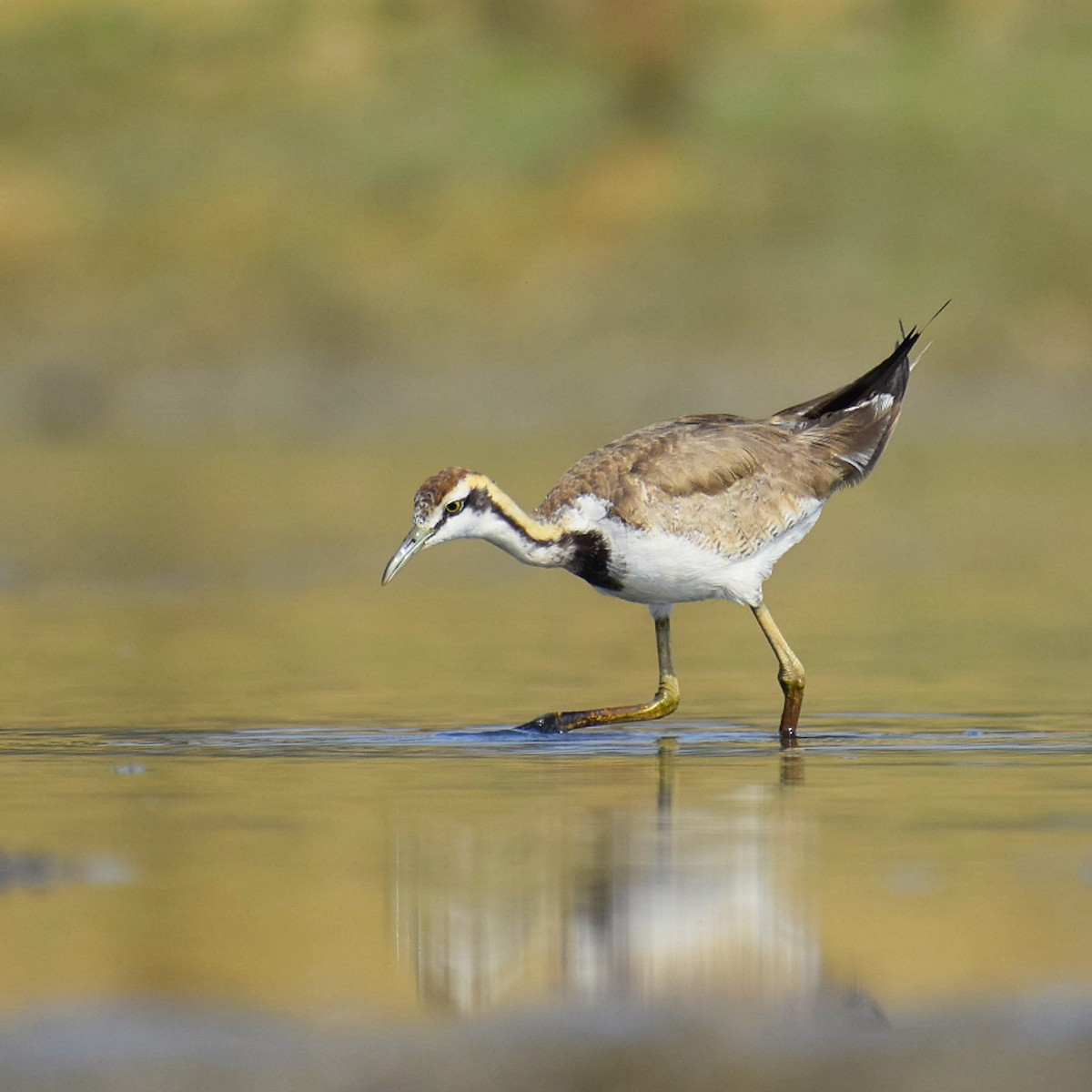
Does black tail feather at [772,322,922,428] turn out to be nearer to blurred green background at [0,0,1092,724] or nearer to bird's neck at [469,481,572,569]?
bird's neck at [469,481,572,569]

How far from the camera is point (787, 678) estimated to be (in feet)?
38.4

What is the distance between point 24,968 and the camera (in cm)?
700

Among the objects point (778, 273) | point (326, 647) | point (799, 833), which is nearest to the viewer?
point (799, 833)

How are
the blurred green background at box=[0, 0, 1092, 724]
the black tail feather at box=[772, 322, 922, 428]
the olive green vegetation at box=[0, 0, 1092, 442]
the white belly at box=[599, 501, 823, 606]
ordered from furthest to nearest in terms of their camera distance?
the olive green vegetation at box=[0, 0, 1092, 442] → the blurred green background at box=[0, 0, 1092, 724] → the black tail feather at box=[772, 322, 922, 428] → the white belly at box=[599, 501, 823, 606]

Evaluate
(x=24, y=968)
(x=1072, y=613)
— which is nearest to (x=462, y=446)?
(x=1072, y=613)

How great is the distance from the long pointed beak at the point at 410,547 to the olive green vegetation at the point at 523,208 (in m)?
23.6

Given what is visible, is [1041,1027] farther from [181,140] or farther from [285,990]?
[181,140]

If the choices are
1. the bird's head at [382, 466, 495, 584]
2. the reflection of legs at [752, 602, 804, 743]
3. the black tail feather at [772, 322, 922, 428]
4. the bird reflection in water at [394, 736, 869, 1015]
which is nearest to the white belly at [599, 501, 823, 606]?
the reflection of legs at [752, 602, 804, 743]

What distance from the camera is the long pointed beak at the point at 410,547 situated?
10.7 m

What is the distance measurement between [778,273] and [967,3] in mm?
10032

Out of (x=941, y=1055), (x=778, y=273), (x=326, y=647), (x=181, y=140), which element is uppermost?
(x=181, y=140)

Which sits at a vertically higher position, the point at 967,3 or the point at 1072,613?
the point at 967,3

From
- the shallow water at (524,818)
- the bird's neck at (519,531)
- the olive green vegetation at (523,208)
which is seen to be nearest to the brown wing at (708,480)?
→ the bird's neck at (519,531)

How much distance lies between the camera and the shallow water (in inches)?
265
